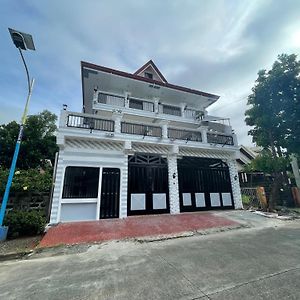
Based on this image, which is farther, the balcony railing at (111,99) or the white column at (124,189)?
the balcony railing at (111,99)

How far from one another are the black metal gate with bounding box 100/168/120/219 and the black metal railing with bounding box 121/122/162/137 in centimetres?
250

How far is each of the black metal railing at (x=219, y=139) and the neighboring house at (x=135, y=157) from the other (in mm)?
72

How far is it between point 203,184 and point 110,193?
6.19m

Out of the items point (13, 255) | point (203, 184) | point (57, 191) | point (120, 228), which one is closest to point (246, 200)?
point (203, 184)

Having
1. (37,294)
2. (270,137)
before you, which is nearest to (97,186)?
(37,294)

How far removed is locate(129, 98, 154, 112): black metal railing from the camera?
568 inches

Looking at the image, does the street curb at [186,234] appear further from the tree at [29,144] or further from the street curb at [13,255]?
the tree at [29,144]

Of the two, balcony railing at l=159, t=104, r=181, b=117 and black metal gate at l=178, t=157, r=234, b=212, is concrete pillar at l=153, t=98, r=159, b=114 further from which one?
black metal gate at l=178, t=157, r=234, b=212

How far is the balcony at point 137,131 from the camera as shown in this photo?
30.6 feet

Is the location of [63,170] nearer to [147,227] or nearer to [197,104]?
[147,227]

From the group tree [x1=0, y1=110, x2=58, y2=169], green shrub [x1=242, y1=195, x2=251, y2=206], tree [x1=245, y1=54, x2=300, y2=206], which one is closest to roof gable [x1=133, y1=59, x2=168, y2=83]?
tree [x1=245, y1=54, x2=300, y2=206]

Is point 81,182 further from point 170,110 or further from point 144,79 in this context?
point 170,110

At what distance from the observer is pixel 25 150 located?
13680mm

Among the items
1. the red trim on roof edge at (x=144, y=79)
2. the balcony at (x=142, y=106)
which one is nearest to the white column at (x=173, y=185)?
the balcony at (x=142, y=106)
